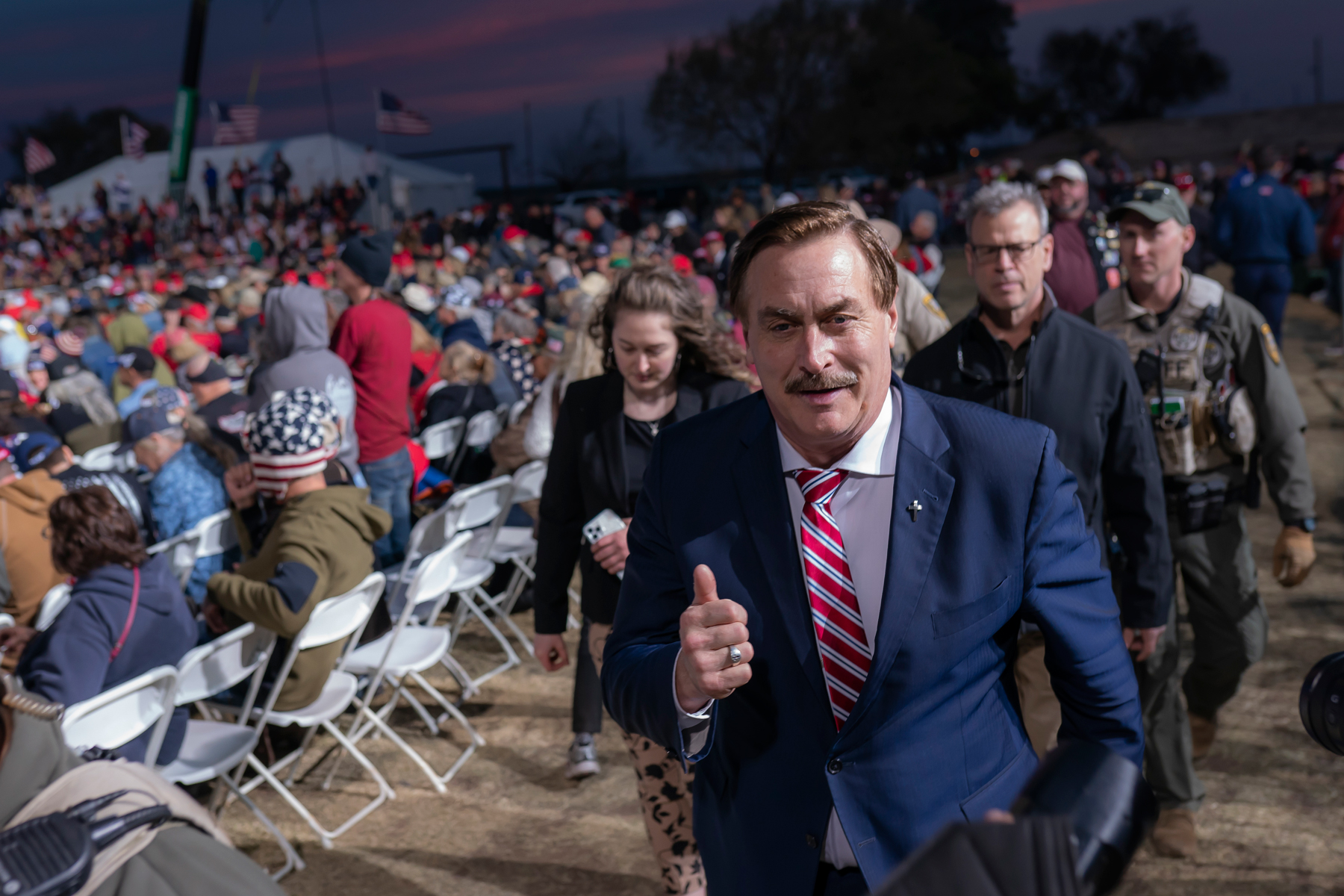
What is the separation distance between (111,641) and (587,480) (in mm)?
1724

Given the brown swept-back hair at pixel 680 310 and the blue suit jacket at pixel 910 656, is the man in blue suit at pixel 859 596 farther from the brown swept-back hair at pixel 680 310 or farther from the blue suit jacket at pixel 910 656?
the brown swept-back hair at pixel 680 310

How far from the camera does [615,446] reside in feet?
9.78

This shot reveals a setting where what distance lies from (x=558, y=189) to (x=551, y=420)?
44.1 meters

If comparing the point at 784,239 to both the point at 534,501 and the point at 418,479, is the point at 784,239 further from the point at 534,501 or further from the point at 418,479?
the point at 418,479

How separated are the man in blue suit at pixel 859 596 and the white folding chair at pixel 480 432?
17.1ft

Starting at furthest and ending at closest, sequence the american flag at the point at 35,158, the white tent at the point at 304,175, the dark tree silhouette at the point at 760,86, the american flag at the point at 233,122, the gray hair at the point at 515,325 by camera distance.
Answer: the dark tree silhouette at the point at 760,86
the white tent at the point at 304,175
the american flag at the point at 35,158
the american flag at the point at 233,122
the gray hair at the point at 515,325

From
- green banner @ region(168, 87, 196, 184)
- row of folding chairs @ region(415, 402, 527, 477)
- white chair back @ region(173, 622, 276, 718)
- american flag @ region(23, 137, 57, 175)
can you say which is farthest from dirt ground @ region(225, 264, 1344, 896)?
american flag @ region(23, 137, 57, 175)

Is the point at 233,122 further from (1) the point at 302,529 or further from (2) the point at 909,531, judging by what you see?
(2) the point at 909,531

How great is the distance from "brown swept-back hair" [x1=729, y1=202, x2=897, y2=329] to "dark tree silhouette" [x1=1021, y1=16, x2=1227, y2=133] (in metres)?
62.3

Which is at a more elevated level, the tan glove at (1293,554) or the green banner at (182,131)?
the green banner at (182,131)

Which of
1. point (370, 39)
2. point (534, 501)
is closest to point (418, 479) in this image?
point (534, 501)

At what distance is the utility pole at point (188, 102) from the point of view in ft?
99.3

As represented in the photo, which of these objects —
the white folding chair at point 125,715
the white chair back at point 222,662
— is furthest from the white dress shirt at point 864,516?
the white chair back at point 222,662

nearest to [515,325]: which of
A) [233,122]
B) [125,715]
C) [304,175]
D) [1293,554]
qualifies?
[125,715]
